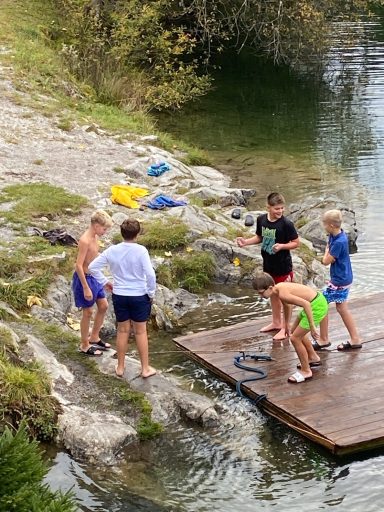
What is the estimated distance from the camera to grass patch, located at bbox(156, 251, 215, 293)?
42.8 feet

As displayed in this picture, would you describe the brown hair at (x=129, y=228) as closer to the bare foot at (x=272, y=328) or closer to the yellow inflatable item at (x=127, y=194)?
the bare foot at (x=272, y=328)

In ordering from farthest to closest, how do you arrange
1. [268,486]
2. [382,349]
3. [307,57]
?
1. [307,57]
2. [382,349]
3. [268,486]

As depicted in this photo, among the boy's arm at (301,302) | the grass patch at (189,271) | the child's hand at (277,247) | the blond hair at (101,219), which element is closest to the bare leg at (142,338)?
the blond hair at (101,219)

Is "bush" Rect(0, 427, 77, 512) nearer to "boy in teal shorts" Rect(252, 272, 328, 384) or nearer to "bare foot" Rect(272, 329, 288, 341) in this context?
"boy in teal shorts" Rect(252, 272, 328, 384)

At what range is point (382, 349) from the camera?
10398mm

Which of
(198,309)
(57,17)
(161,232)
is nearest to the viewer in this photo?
(198,309)

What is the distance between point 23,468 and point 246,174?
48.6 ft

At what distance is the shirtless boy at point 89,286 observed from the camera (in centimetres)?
935

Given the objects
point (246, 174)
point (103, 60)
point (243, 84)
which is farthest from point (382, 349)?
point (243, 84)

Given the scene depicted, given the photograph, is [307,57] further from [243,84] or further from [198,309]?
[198,309]

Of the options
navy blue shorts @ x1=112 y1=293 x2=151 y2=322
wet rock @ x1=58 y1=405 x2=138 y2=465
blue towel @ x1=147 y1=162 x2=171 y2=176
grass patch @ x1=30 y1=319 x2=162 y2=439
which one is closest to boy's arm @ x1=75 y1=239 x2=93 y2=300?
navy blue shorts @ x1=112 y1=293 x2=151 y2=322

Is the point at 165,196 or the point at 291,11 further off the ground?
the point at 291,11

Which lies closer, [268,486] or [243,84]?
[268,486]

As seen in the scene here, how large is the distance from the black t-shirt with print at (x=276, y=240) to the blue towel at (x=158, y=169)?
263 inches
